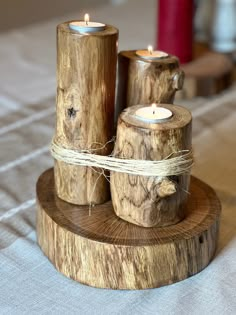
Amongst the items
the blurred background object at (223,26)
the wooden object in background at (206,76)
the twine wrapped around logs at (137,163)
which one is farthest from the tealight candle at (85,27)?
the blurred background object at (223,26)

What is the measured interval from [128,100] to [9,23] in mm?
Answer: 1539

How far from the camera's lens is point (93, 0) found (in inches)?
94.3

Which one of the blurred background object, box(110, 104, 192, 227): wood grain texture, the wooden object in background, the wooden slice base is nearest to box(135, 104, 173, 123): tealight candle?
box(110, 104, 192, 227): wood grain texture

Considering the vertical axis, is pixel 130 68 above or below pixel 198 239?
→ above

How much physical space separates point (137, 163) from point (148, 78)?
0.39 ft

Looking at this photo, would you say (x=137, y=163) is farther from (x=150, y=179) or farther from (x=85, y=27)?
(x=85, y=27)

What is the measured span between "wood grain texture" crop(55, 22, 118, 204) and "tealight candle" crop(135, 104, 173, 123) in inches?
1.8

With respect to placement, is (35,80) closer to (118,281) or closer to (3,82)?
(3,82)

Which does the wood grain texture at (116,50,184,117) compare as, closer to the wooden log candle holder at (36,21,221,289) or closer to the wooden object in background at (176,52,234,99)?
the wooden log candle holder at (36,21,221,289)

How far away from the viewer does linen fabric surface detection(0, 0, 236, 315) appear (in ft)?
1.84

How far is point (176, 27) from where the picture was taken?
1.12 m

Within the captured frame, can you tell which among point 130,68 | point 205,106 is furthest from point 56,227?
point 205,106

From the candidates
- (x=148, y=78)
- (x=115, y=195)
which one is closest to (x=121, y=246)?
(x=115, y=195)

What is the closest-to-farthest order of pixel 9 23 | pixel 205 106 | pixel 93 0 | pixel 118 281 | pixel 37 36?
pixel 118 281
pixel 205 106
pixel 37 36
pixel 9 23
pixel 93 0
